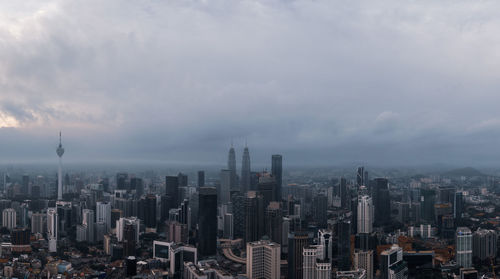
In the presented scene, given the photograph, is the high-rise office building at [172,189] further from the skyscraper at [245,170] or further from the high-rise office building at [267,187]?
the high-rise office building at [267,187]

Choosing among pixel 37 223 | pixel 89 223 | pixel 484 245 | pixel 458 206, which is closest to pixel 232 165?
pixel 89 223

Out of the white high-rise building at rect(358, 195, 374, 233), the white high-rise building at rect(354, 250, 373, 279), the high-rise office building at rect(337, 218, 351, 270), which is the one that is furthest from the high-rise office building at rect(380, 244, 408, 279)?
the white high-rise building at rect(358, 195, 374, 233)

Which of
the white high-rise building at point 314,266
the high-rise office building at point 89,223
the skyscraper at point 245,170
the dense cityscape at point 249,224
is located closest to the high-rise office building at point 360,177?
the dense cityscape at point 249,224

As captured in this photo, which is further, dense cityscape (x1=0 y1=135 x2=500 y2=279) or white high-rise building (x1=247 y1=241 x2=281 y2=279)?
dense cityscape (x1=0 y1=135 x2=500 y2=279)

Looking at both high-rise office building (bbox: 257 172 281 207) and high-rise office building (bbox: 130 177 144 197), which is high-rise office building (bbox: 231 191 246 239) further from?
high-rise office building (bbox: 130 177 144 197)

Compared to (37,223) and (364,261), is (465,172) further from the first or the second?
(37,223)
